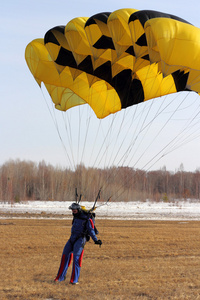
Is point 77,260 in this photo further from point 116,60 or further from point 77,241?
point 116,60

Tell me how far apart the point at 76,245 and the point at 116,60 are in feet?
15.0

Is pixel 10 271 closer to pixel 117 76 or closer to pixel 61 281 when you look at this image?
pixel 61 281

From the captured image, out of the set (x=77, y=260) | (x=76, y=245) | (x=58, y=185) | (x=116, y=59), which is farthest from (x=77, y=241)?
(x=58, y=185)

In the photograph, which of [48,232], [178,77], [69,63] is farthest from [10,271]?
[48,232]

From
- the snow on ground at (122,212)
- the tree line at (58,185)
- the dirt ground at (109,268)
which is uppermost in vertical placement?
the tree line at (58,185)

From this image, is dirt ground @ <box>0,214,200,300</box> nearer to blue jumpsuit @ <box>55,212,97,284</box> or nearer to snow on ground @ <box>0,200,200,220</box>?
blue jumpsuit @ <box>55,212,97,284</box>

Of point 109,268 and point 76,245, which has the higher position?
point 76,245

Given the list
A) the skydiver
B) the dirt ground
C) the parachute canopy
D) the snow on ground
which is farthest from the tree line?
the skydiver

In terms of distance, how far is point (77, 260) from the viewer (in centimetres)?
809

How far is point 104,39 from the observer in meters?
9.70

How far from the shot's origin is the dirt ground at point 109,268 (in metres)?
7.20

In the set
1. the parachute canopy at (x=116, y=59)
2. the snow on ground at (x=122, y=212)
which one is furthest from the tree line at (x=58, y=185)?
the parachute canopy at (x=116, y=59)

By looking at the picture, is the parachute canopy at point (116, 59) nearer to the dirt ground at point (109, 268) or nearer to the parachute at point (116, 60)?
the parachute at point (116, 60)

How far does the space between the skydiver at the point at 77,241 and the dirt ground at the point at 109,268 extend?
358mm
